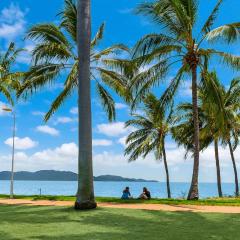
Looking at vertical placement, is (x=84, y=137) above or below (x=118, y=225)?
above

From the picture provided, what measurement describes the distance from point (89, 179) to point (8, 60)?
2001cm

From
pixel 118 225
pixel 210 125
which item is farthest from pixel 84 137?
pixel 210 125

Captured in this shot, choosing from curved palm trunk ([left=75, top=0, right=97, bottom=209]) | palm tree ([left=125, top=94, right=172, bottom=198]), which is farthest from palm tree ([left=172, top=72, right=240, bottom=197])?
curved palm trunk ([left=75, top=0, right=97, bottom=209])

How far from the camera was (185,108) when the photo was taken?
4053cm

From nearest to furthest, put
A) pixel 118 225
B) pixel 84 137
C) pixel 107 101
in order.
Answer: pixel 118 225 → pixel 84 137 → pixel 107 101

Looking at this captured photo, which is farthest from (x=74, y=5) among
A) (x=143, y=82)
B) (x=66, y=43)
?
(x=143, y=82)

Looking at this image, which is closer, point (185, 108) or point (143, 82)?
point (143, 82)

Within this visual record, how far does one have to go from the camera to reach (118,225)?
1213 centimetres

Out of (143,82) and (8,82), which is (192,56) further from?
(8,82)

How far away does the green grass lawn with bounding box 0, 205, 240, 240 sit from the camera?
1034 centimetres

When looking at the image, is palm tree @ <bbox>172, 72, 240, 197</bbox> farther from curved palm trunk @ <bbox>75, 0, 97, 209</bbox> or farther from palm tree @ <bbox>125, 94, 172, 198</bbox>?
curved palm trunk @ <bbox>75, 0, 97, 209</bbox>

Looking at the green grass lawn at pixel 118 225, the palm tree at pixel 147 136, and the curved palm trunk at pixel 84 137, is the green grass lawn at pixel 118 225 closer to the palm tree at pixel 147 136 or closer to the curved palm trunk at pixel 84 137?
the curved palm trunk at pixel 84 137

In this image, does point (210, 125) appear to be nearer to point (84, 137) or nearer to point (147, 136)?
point (147, 136)

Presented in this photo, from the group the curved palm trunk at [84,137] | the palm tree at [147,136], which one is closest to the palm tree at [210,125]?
the palm tree at [147,136]
